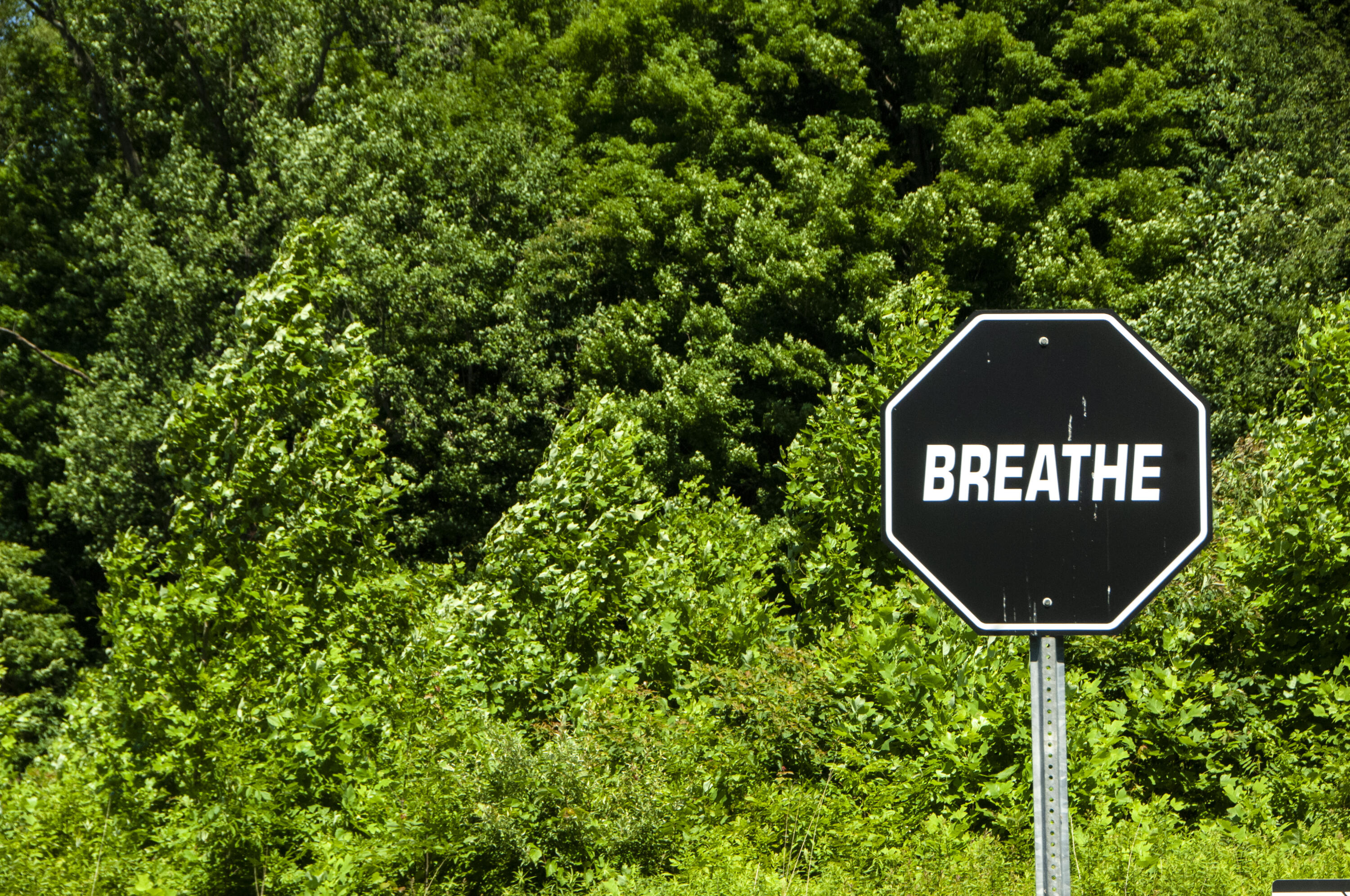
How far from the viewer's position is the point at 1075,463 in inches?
78.7

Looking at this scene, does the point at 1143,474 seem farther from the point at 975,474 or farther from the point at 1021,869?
the point at 1021,869

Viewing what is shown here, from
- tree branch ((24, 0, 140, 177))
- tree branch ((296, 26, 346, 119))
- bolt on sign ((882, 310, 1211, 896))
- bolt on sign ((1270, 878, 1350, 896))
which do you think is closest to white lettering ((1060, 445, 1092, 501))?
bolt on sign ((882, 310, 1211, 896))

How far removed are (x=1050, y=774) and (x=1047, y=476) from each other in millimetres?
531

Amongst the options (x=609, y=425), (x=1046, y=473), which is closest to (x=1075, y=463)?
(x=1046, y=473)

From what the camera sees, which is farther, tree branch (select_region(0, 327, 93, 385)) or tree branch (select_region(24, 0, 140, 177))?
tree branch (select_region(24, 0, 140, 177))

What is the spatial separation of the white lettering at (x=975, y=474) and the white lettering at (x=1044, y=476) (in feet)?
0.25

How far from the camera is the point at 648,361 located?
18250 millimetres

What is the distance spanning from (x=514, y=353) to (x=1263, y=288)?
451 inches

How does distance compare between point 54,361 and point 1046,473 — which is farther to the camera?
point 54,361

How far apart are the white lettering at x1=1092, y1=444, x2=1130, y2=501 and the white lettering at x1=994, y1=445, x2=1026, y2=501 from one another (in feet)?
0.43

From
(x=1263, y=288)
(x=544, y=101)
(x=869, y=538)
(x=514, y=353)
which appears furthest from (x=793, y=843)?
(x=544, y=101)

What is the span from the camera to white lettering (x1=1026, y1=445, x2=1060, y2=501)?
78.4 inches

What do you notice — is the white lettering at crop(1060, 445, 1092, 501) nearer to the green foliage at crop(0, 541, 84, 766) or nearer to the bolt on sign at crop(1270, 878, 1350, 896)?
the bolt on sign at crop(1270, 878, 1350, 896)

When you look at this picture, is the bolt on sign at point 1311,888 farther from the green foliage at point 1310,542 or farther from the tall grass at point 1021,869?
the green foliage at point 1310,542
